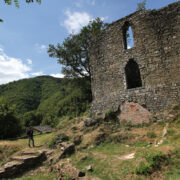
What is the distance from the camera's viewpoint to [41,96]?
64000 millimetres

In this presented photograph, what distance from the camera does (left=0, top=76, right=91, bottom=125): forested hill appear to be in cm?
2223

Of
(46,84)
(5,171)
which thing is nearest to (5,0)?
(5,171)

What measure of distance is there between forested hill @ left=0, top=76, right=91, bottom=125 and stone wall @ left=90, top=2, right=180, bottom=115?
10880mm

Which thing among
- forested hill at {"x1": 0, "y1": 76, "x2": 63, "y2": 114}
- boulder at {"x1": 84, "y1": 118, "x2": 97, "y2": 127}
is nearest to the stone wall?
boulder at {"x1": 84, "y1": 118, "x2": 97, "y2": 127}

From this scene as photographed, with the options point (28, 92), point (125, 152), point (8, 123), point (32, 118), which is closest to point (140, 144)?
point (125, 152)

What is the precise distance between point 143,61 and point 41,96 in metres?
61.1

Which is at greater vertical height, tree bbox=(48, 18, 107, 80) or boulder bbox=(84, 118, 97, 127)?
tree bbox=(48, 18, 107, 80)

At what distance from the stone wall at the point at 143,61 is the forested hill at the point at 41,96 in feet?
35.7

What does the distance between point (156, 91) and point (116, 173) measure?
211 inches

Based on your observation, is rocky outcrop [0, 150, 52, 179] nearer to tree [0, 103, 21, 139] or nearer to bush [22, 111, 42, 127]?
tree [0, 103, 21, 139]

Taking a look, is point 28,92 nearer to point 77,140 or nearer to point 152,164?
point 77,140

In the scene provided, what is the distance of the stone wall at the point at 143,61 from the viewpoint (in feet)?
26.1

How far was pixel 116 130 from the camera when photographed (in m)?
8.62

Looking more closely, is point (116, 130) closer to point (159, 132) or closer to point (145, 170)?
point (159, 132)
